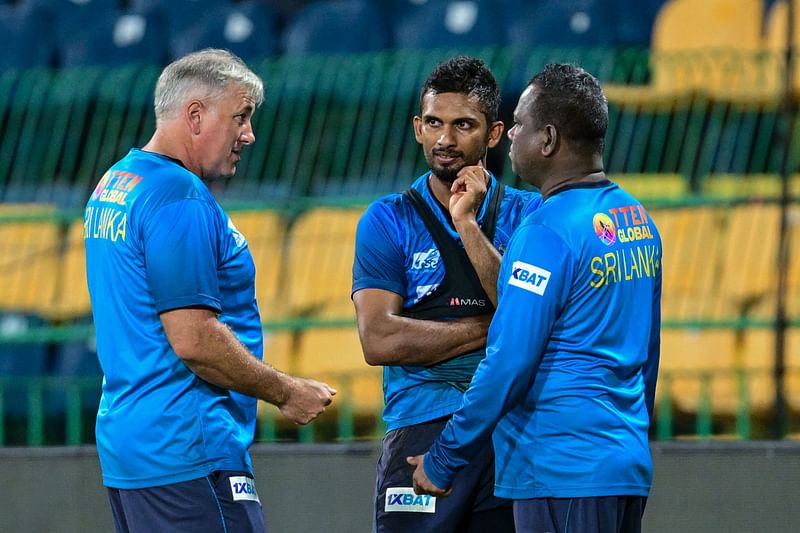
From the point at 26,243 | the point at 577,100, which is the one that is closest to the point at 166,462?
the point at 577,100

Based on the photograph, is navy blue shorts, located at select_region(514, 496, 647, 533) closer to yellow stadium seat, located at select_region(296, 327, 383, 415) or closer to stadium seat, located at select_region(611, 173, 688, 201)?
yellow stadium seat, located at select_region(296, 327, 383, 415)

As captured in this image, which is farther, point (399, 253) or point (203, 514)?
point (399, 253)

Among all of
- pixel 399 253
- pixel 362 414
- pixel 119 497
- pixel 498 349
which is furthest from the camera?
pixel 362 414

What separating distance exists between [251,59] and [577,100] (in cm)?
475

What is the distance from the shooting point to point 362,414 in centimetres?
525

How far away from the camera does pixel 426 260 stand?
3.48 meters

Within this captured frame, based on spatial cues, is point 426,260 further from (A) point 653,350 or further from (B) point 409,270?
(A) point 653,350

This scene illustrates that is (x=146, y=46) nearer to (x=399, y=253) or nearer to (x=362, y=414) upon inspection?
(x=362, y=414)

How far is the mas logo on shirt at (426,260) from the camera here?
3.47m

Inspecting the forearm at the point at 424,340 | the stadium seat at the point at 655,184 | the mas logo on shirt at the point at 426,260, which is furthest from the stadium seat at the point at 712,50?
the forearm at the point at 424,340

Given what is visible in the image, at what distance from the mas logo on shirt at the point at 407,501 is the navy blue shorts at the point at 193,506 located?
0.51 metres

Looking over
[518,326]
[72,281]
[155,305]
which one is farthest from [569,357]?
[72,281]

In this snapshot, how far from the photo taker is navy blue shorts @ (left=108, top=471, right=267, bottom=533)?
2990 mm

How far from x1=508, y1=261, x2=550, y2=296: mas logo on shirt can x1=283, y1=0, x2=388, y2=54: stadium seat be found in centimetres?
481
